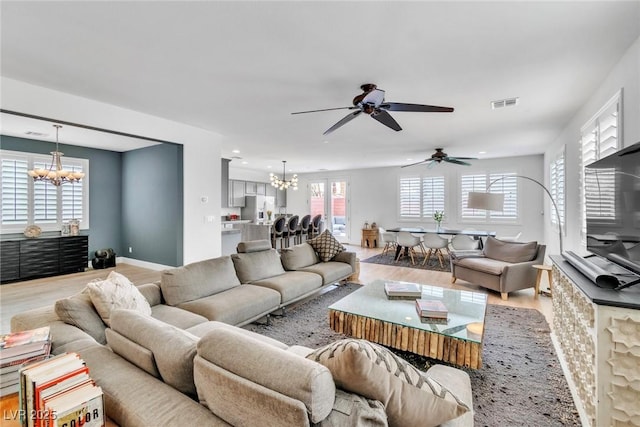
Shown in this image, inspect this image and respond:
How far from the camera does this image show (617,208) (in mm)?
1918

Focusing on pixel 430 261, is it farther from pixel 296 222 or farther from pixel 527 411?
pixel 527 411

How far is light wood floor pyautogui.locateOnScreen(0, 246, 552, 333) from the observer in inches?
149

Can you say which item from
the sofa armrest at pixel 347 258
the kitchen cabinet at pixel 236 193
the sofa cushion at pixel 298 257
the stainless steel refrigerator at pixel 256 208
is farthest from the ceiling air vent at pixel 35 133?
the sofa armrest at pixel 347 258

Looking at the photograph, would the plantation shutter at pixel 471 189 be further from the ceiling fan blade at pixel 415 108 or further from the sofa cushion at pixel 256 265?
the sofa cushion at pixel 256 265

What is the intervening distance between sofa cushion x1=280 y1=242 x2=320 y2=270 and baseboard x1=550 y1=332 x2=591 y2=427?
2.88 metres

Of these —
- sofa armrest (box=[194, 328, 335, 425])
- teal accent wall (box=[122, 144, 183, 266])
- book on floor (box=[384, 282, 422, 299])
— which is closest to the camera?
sofa armrest (box=[194, 328, 335, 425])

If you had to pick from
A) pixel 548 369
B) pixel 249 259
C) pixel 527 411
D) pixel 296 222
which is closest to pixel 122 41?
pixel 249 259

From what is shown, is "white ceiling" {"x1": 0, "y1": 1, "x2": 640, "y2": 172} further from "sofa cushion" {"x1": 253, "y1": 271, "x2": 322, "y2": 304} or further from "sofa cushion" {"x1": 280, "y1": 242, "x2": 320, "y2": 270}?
"sofa cushion" {"x1": 253, "y1": 271, "x2": 322, "y2": 304}

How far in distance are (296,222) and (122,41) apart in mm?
5797

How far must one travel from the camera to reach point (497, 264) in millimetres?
4270

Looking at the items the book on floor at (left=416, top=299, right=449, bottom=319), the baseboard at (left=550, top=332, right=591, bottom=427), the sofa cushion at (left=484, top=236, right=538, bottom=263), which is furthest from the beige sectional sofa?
the sofa cushion at (left=484, top=236, right=538, bottom=263)

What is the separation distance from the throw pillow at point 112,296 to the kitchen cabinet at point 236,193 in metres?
6.91

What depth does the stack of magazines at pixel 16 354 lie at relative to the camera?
3.98 feet

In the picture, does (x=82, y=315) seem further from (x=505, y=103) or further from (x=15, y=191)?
(x=15, y=191)
